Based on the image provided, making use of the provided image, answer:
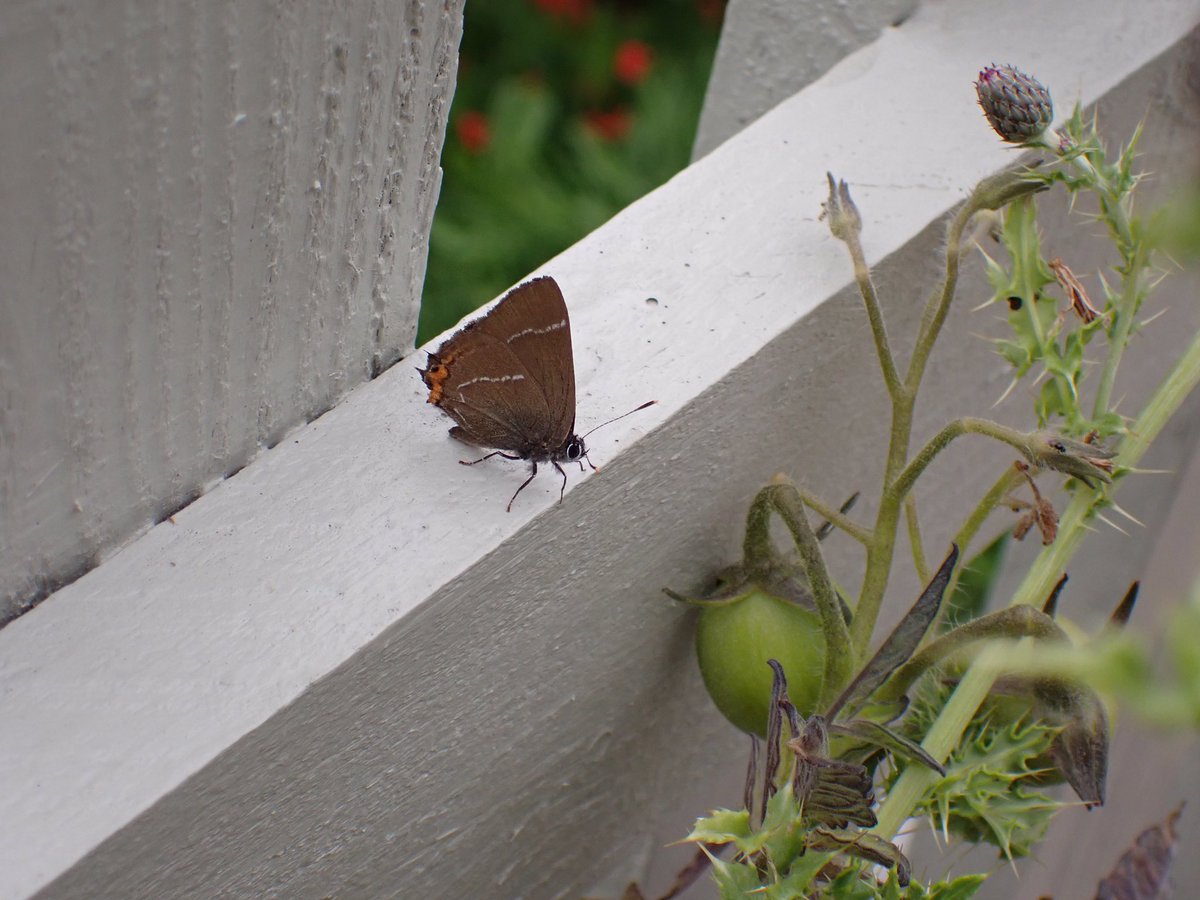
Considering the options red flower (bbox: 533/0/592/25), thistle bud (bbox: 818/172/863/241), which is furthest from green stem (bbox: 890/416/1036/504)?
red flower (bbox: 533/0/592/25)

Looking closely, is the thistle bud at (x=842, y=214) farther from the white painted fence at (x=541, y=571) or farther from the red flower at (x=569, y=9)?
the red flower at (x=569, y=9)

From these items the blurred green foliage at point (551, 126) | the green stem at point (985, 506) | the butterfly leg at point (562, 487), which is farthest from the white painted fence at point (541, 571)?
the blurred green foliage at point (551, 126)

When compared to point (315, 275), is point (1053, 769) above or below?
below

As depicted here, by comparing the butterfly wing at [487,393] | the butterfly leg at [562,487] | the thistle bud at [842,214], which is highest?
the thistle bud at [842,214]

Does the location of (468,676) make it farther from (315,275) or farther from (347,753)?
(315,275)

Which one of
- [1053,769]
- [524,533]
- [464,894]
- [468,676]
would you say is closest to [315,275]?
[524,533]
